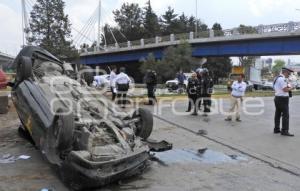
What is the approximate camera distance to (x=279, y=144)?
1070 centimetres

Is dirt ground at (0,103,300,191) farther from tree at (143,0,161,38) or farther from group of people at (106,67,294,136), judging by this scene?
tree at (143,0,161,38)

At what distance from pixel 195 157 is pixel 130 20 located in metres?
97.9

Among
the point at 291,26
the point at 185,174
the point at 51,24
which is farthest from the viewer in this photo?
the point at 51,24

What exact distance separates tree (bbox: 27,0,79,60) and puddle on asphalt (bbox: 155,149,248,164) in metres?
57.6

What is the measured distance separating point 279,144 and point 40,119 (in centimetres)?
555

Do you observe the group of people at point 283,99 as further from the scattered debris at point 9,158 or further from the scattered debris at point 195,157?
the scattered debris at point 9,158

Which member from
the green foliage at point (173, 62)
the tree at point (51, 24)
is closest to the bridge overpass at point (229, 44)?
the green foliage at point (173, 62)

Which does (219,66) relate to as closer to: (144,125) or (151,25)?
(151,25)

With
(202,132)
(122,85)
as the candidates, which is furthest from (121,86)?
(202,132)

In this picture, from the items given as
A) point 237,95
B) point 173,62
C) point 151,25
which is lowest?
point 237,95

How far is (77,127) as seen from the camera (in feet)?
25.2

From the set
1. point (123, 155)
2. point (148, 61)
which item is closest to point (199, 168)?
point (123, 155)

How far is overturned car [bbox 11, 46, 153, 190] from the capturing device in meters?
6.80

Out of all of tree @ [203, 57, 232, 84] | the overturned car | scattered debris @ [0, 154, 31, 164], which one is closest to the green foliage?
tree @ [203, 57, 232, 84]
